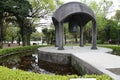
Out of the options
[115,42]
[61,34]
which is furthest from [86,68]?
[115,42]

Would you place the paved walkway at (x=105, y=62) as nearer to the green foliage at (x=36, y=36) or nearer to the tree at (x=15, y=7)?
the tree at (x=15, y=7)

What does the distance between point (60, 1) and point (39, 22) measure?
21.8ft

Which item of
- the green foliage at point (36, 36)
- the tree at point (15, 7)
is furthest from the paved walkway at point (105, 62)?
the green foliage at point (36, 36)

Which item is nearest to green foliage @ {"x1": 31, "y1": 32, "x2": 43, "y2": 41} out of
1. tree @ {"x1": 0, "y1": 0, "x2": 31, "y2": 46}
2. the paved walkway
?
tree @ {"x1": 0, "y1": 0, "x2": 31, "y2": 46}

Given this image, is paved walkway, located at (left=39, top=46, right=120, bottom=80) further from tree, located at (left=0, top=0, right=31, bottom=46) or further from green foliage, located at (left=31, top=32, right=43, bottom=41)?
green foliage, located at (left=31, top=32, right=43, bottom=41)

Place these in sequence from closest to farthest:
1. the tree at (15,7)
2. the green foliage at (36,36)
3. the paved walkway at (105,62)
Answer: the paved walkway at (105,62)
the tree at (15,7)
the green foliage at (36,36)

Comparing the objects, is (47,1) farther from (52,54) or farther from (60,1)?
(52,54)

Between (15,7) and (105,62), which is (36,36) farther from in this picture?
(105,62)

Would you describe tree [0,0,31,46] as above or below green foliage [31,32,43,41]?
above

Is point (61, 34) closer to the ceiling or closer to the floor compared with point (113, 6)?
closer to the floor

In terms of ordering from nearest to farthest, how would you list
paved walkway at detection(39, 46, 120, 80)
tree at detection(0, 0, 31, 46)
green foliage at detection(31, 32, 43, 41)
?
paved walkway at detection(39, 46, 120, 80), tree at detection(0, 0, 31, 46), green foliage at detection(31, 32, 43, 41)

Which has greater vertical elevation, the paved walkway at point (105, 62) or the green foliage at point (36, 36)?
the green foliage at point (36, 36)

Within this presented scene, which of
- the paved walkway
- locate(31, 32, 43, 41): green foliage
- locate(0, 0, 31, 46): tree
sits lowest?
the paved walkway

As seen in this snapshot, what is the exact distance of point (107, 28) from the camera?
39250 millimetres
